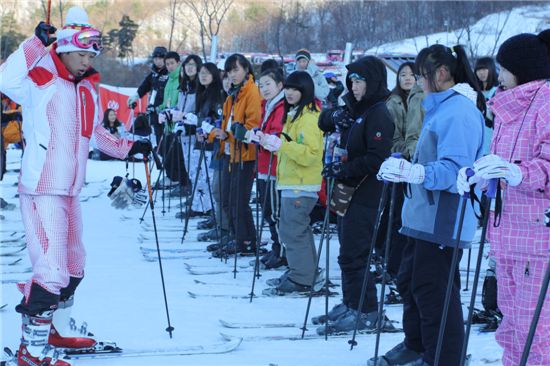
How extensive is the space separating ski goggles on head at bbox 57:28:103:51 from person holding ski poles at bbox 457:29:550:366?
1.95 meters

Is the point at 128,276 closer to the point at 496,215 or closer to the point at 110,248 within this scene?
the point at 110,248

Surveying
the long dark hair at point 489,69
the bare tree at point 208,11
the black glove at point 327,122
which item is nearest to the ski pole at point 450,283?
the black glove at point 327,122

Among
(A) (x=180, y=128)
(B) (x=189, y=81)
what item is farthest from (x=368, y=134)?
(B) (x=189, y=81)

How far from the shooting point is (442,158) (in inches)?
124

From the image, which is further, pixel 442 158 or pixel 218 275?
pixel 218 275

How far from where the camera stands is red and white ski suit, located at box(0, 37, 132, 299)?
3.41 metres

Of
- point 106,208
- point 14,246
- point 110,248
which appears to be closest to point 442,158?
point 110,248

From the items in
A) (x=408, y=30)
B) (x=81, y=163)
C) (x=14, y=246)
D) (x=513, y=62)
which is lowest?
(x=14, y=246)

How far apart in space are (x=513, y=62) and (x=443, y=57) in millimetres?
473

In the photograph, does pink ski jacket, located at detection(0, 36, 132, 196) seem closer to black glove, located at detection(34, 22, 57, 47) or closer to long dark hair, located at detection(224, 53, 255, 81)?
black glove, located at detection(34, 22, 57, 47)

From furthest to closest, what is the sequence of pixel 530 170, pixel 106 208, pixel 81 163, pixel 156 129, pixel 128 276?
pixel 156 129
pixel 106 208
pixel 128 276
pixel 81 163
pixel 530 170

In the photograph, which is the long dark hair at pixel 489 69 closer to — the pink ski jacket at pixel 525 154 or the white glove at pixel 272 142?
the white glove at pixel 272 142

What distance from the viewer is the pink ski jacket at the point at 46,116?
3.41 m

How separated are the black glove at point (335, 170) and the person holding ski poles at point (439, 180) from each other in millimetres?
755
